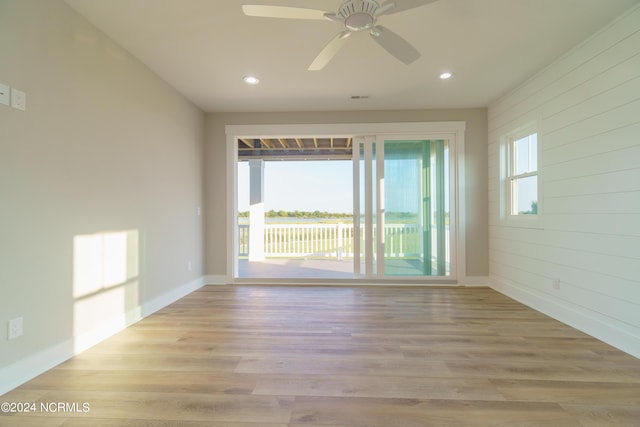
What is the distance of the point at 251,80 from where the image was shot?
10.8ft

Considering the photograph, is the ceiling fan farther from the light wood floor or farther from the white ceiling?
the light wood floor

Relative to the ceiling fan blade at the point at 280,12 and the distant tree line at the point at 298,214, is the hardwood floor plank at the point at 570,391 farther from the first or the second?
the distant tree line at the point at 298,214

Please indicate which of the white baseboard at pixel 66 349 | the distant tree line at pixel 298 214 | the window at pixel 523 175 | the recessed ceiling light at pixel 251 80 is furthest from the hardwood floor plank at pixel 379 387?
the distant tree line at pixel 298 214

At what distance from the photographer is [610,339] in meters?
2.34

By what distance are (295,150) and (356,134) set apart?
305 cm

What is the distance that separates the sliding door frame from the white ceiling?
49 centimetres

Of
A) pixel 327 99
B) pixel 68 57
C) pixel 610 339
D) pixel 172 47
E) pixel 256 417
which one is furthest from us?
pixel 327 99

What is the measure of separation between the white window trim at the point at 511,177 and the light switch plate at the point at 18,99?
4.46 metres

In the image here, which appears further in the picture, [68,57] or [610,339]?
[610,339]

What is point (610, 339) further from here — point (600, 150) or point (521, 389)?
point (600, 150)

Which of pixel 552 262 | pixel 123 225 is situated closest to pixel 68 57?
pixel 123 225

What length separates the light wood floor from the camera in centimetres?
153

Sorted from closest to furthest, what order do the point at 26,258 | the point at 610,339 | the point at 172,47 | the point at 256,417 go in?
the point at 256,417 → the point at 26,258 → the point at 610,339 → the point at 172,47

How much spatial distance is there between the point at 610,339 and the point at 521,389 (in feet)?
4.23
